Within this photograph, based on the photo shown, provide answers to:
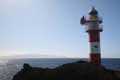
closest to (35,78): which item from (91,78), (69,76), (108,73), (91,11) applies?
(69,76)

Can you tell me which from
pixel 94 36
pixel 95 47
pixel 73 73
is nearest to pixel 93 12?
pixel 94 36

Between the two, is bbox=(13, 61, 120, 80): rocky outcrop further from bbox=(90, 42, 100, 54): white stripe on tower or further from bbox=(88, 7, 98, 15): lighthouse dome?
bbox=(88, 7, 98, 15): lighthouse dome

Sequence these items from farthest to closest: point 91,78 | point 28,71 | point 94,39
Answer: point 94,39 < point 28,71 < point 91,78

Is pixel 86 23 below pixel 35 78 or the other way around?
the other way around

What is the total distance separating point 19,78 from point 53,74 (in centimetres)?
248

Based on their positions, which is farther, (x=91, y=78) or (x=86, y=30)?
(x=86, y=30)

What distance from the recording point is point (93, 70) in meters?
18.1

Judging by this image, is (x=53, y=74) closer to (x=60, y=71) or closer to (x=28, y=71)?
(x=60, y=71)

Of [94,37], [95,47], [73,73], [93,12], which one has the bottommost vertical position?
[73,73]

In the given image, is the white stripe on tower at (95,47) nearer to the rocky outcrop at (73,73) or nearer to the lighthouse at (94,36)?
the lighthouse at (94,36)

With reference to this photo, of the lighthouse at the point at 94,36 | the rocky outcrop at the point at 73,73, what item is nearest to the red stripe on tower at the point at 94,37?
the lighthouse at the point at 94,36

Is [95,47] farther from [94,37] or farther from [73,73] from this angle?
[73,73]

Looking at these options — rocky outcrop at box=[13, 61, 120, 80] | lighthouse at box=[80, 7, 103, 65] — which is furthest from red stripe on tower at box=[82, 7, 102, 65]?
rocky outcrop at box=[13, 61, 120, 80]

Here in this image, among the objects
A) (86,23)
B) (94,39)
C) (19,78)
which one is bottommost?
(19,78)
